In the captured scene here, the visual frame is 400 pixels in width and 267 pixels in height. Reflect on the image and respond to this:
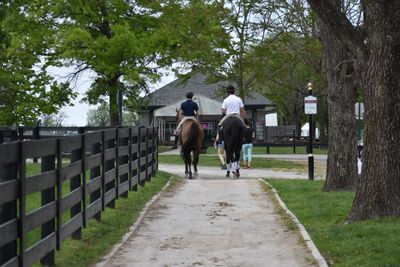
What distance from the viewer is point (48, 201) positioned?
700 cm

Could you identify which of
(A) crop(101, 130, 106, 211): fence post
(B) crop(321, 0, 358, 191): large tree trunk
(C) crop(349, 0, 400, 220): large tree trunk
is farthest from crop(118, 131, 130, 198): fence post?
(C) crop(349, 0, 400, 220): large tree trunk

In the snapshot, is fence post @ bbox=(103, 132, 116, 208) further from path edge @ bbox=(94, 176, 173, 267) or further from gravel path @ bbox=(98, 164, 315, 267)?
gravel path @ bbox=(98, 164, 315, 267)

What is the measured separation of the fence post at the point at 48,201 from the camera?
6.97 metres

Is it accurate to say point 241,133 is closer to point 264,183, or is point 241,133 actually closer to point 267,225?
point 264,183

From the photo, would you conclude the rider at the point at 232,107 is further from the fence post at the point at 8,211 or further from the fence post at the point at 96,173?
the fence post at the point at 8,211

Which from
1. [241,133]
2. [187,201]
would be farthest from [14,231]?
[241,133]

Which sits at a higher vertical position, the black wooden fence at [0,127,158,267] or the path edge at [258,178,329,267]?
the black wooden fence at [0,127,158,267]

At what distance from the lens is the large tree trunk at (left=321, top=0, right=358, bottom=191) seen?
528 inches

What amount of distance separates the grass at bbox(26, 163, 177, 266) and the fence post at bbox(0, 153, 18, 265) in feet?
4.37

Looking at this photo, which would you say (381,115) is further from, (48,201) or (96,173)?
(48,201)

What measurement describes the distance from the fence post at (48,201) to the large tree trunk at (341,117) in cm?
769

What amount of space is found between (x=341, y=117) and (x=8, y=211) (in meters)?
8.92

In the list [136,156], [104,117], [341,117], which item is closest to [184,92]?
[104,117]

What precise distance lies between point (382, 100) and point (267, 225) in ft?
7.95
